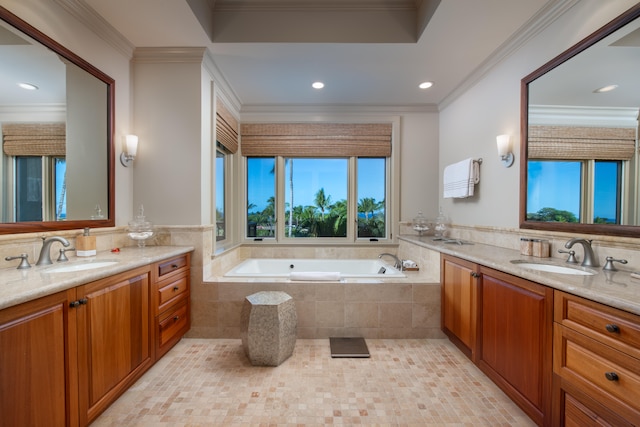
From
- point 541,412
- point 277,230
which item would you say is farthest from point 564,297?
point 277,230

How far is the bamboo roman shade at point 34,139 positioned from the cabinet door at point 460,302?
9.65 ft

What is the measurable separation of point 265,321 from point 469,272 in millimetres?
1551

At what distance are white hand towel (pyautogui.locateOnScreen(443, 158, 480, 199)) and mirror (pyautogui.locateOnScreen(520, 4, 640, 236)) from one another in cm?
56

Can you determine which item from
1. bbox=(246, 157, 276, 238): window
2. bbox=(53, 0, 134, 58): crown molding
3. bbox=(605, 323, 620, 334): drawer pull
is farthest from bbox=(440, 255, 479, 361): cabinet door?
bbox=(53, 0, 134, 58): crown molding

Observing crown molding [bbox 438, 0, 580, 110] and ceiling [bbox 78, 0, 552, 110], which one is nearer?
crown molding [bbox 438, 0, 580, 110]

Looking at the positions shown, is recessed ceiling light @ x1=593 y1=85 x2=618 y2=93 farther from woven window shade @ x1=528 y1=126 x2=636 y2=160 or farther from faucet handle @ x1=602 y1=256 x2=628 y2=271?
faucet handle @ x1=602 y1=256 x2=628 y2=271

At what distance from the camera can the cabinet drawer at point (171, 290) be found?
188 cm

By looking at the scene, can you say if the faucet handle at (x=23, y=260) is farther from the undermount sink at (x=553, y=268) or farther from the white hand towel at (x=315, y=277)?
the undermount sink at (x=553, y=268)

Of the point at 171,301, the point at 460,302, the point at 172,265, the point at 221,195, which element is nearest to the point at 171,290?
the point at 171,301

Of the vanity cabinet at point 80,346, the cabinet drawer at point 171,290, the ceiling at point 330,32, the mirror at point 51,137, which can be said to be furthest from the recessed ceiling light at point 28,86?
the cabinet drawer at point 171,290

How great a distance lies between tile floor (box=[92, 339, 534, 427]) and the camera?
1436mm

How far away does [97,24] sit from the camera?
76.0 inches

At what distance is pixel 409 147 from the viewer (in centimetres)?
343

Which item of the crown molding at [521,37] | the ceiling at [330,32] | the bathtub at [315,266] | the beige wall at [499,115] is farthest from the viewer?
the bathtub at [315,266]
